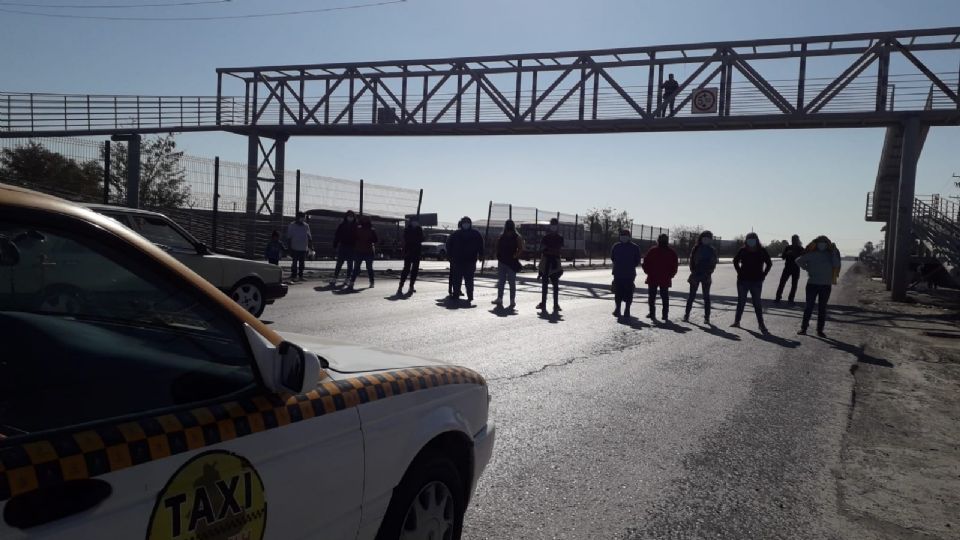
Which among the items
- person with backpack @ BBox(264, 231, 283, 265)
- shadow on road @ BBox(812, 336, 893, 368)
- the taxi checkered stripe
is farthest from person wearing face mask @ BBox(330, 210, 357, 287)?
the taxi checkered stripe

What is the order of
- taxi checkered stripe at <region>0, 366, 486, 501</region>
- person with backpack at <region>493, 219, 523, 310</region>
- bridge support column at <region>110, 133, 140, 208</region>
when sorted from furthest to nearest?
bridge support column at <region>110, 133, 140, 208</region> → person with backpack at <region>493, 219, 523, 310</region> → taxi checkered stripe at <region>0, 366, 486, 501</region>

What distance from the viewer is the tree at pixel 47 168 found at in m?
15.7

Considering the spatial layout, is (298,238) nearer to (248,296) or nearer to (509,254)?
(509,254)

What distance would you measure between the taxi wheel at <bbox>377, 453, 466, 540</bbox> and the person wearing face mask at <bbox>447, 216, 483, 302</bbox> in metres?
12.2

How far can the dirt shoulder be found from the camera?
4.28 metres

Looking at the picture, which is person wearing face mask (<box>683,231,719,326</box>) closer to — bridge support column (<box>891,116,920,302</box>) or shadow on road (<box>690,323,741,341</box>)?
shadow on road (<box>690,323,741,341</box>)

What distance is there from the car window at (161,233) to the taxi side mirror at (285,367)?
7.15 meters

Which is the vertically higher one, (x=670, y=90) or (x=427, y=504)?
(x=670, y=90)

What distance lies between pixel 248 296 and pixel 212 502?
880 centimetres

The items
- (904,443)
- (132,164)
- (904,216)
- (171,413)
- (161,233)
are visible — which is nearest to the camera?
(171,413)

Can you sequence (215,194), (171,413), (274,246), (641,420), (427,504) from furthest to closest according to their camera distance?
(215,194) → (274,246) → (641,420) → (427,504) → (171,413)

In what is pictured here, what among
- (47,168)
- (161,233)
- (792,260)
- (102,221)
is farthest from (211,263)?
(792,260)

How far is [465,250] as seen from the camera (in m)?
15.4

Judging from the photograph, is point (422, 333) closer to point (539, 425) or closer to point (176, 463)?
point (539, 425)
